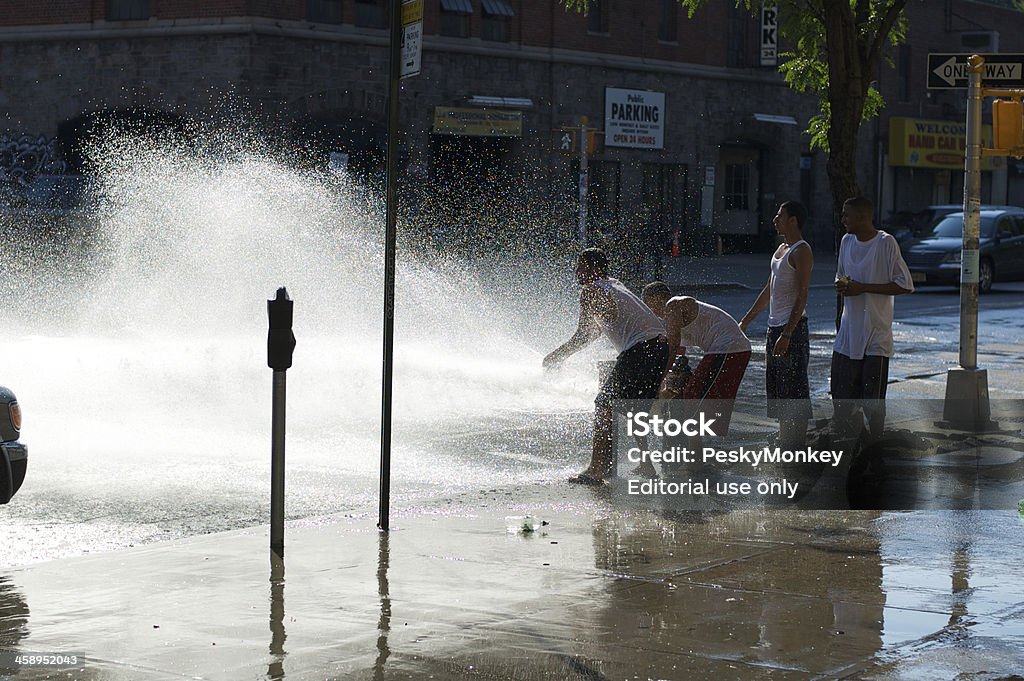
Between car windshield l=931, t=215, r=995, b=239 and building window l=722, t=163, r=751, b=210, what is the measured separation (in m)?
11.1

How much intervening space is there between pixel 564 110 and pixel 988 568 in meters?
30.7

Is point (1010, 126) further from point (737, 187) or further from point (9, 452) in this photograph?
point (737, 187)

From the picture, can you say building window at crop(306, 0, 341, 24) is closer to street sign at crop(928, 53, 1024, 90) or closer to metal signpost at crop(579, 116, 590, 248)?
metal signpost at crop(579, 116, 590, 248)

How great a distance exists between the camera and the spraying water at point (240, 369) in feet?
28.6

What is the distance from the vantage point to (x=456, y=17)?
1344 inches

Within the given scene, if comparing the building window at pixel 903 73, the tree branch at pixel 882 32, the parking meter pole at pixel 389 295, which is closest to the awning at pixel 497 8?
the building window at pixel 903 73

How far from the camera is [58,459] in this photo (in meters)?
9.62

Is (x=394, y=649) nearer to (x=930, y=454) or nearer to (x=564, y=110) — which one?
(x=930, y=454)

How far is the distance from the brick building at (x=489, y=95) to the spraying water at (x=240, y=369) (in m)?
4.38

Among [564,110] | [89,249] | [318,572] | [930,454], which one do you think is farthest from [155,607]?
[564,110]

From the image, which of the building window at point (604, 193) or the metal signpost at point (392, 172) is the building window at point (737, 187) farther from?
the metal signpost at point (392, 172)

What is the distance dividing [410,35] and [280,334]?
1824mm

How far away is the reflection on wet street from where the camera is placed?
5.16m

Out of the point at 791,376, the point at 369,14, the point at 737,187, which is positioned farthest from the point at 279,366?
the point at 737,187
